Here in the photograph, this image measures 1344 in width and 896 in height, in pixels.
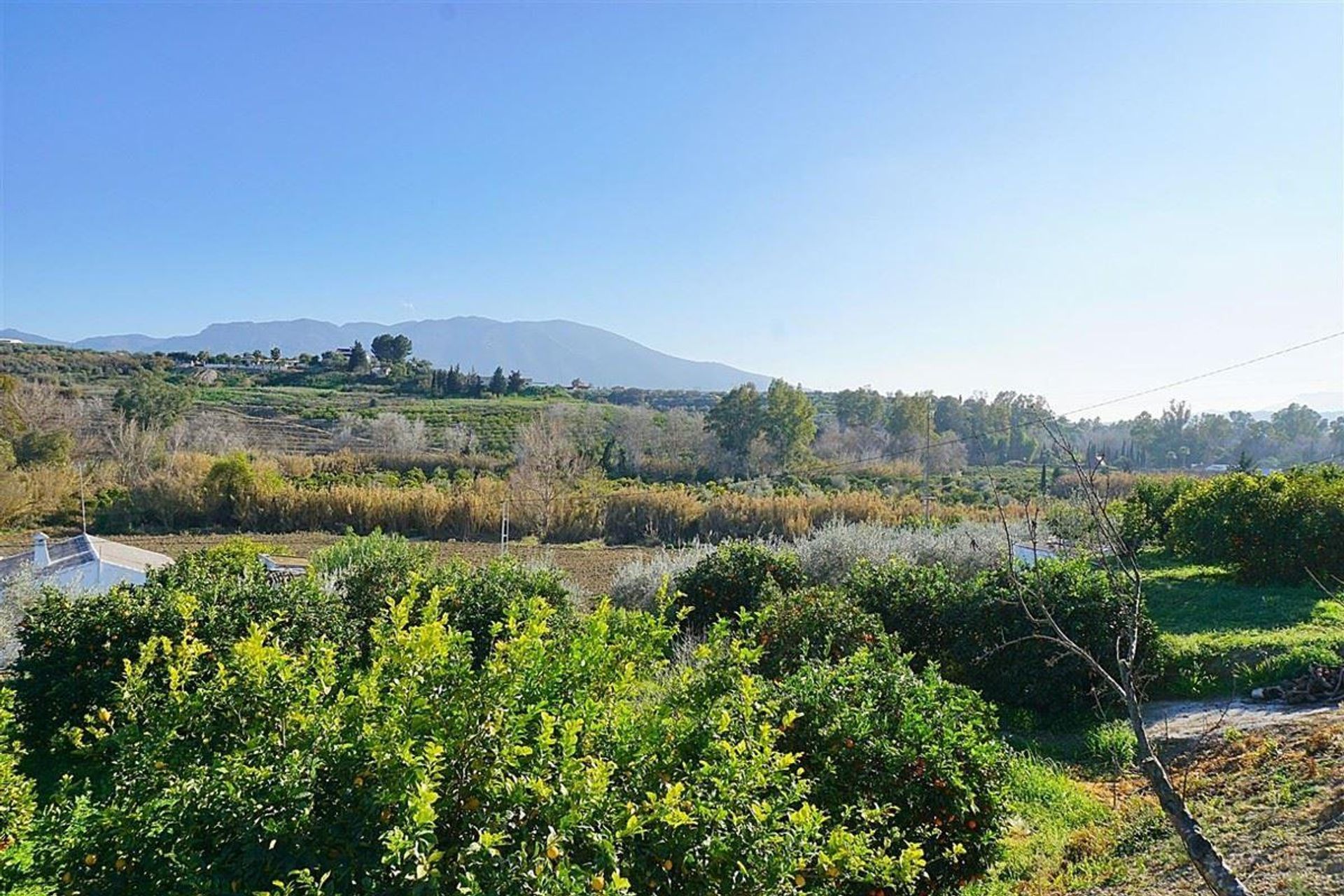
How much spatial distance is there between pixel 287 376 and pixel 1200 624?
51.0 metres

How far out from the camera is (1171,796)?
1808 millimetres

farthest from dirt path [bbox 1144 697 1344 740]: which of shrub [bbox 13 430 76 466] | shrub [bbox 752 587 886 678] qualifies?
shrub [bbox 13 430 76 466]

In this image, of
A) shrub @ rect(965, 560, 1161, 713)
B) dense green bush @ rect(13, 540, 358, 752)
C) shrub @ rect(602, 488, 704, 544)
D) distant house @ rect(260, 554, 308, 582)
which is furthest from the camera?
shrub @ rect(602, 488, 704, 544)

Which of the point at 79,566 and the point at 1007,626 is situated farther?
the point at 79,566

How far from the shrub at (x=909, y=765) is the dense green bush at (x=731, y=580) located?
176 inches

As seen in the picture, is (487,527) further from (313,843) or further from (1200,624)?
(313,843)

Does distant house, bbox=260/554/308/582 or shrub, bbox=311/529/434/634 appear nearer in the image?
shrub, bbox=311/529/434/634

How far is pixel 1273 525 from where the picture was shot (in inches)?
336

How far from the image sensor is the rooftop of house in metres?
8.02

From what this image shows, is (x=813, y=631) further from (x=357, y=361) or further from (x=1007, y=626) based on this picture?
(x=357, y=361)

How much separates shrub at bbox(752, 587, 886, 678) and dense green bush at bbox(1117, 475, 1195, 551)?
7.66m

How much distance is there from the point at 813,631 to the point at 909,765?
199cm

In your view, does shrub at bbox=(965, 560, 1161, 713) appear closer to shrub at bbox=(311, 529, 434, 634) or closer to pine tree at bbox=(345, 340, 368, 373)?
shrub at bbox=(311, 529, 434, 634)

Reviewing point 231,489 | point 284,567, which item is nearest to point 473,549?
point 284,567
